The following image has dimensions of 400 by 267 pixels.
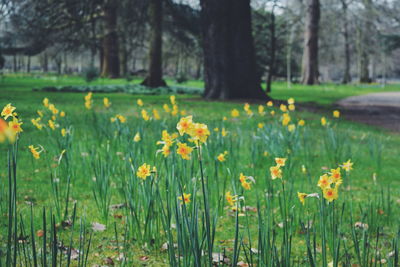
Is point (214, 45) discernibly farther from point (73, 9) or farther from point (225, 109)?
point (73, 9)

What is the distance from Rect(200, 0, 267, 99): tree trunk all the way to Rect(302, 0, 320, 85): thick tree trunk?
1382 cm

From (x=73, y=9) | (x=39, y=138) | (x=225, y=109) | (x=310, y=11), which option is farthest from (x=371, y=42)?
(x=39, y=138)

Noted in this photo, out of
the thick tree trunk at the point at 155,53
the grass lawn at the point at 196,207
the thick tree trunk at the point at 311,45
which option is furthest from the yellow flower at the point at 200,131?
the thick tree trunk at the point at 311,45

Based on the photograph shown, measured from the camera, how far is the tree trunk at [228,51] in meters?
11.5

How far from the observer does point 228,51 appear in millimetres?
11703

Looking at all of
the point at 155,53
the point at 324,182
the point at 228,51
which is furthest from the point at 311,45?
the point at 324,182

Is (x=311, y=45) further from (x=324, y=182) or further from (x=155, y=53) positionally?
(x=324, y=182)

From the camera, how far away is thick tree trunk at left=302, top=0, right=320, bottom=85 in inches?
1003

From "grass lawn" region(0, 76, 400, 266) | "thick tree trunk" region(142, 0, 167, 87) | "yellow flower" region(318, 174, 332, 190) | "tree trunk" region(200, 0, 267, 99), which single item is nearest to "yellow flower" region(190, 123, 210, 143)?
"grass lawn" region(0, 76, 400, 266)

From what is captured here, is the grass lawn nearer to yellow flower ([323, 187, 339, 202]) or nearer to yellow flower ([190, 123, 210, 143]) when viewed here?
yellow flower ([323, 187, 339, 202])

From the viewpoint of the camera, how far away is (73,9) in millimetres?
14602

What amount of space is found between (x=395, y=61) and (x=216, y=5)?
159ft

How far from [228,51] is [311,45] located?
54.0 ft

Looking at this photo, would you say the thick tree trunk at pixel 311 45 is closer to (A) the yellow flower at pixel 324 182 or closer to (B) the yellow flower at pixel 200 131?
(A) the yellow flower at pixel 324 182
